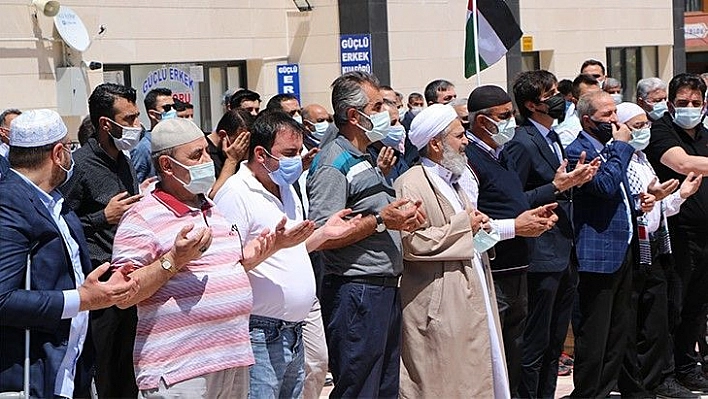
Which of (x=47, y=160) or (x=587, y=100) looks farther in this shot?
(x=587, y=100)

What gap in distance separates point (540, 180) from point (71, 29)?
368 inches

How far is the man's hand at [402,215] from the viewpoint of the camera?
616 centimetres

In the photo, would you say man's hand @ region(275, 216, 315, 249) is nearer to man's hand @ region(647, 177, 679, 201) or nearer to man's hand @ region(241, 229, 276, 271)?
man's hand @ region(241, 229, 276, 271)

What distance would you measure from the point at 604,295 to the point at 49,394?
4240mm

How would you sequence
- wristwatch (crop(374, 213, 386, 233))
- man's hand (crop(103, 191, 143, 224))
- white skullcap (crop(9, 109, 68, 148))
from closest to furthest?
white skullcap (crop(9, 109, 68, 148)) → wristwatch (crop(374, 213, 386, 233)) → man's hand (crop(103, 191, 143, 224))

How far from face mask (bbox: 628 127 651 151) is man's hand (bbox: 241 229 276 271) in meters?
3.48

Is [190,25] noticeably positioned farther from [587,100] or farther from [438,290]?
[438,290]

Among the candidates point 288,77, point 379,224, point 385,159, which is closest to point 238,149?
point 385,159

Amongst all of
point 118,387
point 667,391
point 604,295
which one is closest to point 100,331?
point 118,387

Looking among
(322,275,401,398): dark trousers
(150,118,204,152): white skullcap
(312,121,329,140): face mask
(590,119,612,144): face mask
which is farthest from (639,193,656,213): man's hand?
(150,118,204,152): white skullcap

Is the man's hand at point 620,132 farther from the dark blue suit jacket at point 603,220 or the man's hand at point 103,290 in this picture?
the man's hand at point 103,290

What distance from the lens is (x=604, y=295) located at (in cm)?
797

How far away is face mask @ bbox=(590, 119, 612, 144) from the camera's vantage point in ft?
26.0

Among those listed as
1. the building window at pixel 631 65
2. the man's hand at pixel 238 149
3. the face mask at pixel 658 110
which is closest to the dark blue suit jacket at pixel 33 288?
the man's hand at pixel 238 149
